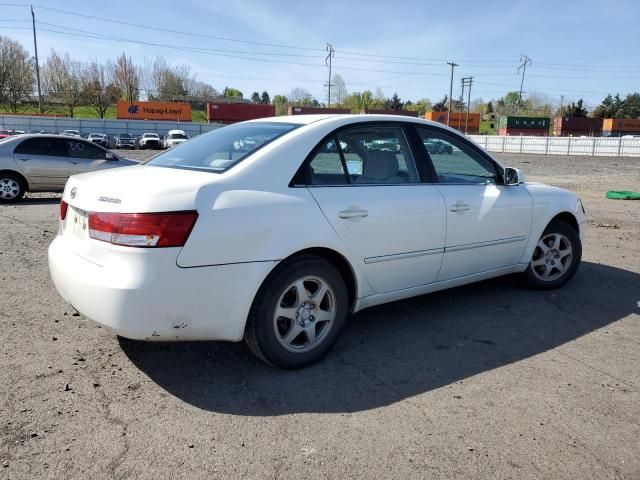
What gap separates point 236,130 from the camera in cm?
412

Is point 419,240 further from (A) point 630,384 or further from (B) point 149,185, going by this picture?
(B) point 149,185

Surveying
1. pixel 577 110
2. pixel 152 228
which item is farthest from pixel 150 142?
pixel 577 110

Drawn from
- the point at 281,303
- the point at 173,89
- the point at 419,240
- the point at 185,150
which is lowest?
the point at 281,303

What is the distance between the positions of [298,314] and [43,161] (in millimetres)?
9883

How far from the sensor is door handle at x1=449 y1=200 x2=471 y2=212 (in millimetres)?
4250

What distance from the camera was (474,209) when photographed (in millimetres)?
4430

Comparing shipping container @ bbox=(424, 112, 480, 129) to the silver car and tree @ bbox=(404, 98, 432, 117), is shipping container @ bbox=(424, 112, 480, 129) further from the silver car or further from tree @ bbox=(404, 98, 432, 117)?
the silver car

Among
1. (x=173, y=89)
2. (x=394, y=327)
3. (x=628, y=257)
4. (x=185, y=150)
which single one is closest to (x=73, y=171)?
(x=185, y=150)

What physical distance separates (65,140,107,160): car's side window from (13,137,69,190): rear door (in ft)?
0.47

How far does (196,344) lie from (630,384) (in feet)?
9.72

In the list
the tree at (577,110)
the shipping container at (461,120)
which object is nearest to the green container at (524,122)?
the shipping container at (461,120)

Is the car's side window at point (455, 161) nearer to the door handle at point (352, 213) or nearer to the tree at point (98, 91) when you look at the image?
the door handle at point (352, 213)

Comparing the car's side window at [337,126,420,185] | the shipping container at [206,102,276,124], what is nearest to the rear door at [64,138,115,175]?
the car's side window at [337,126,420,185]

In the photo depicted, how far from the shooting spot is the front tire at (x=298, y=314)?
10.8 feet
